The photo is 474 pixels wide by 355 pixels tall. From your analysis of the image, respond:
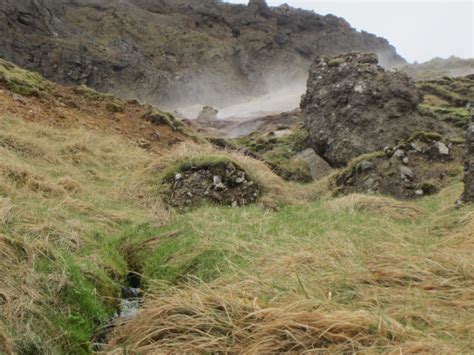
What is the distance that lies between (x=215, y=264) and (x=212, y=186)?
5.14m

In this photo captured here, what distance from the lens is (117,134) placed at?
723 inches

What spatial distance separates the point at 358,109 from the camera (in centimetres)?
1808

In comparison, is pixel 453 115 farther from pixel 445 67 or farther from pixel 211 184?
pixel 445 67

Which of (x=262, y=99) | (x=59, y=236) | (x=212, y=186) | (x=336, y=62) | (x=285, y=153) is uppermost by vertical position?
(x=336, y=62)

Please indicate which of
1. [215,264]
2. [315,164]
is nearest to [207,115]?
[315,164]

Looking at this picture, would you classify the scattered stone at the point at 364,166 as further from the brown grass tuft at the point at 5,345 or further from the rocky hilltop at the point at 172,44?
the rocky hilltop at the point at 172,44

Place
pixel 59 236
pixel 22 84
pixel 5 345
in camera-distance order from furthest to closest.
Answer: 1. pixel 22 84
2. pixel 59 236
3. pixel 5 345

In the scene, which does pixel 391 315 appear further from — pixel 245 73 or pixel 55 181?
pixel 245 73

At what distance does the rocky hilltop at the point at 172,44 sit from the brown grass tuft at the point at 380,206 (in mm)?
51168

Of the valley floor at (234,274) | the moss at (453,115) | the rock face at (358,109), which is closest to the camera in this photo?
the valley floor at (234,274)

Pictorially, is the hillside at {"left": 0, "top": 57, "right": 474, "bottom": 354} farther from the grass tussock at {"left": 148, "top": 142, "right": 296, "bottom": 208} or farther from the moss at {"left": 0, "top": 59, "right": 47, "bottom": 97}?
the moss at {"left": 0, "top": 59, "right": 47, "bottom": 97}

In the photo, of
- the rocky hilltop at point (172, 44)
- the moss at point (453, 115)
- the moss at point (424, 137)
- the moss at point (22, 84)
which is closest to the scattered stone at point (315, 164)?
the moss at point (453, 115)

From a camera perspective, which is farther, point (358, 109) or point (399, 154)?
point (358, 109)

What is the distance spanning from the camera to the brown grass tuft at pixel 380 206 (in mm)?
9248
